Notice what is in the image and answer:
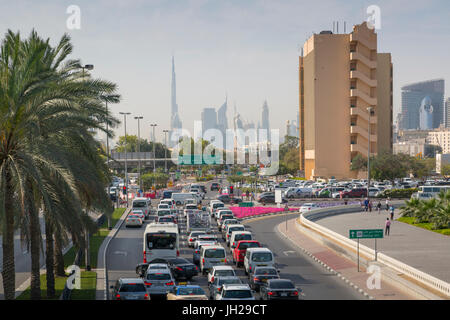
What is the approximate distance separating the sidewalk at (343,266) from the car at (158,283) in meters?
7.64

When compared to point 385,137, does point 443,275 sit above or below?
below

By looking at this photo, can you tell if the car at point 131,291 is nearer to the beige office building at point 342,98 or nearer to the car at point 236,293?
the car at point 236,293

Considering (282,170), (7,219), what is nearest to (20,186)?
(7,219)

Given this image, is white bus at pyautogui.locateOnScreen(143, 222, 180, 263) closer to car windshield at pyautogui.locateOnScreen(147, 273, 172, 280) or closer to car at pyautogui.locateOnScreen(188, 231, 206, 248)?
car windshield at pyautogui.locateOnScreen(147, 273, 172, 280)

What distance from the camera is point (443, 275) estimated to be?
24531 mm

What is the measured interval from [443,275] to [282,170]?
10481 cm

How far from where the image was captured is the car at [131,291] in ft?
63.7

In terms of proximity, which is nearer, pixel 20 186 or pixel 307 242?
pixel 20 186

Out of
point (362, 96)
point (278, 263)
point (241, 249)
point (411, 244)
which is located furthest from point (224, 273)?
point (362, 96)

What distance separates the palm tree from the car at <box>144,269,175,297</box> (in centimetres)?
404

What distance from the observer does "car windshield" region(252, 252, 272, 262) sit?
26.7m

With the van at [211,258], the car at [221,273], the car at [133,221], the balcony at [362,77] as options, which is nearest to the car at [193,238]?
the van at [211,258]
